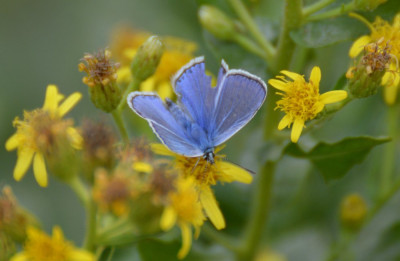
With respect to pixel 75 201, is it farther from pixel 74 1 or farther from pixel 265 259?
pixel 74 1

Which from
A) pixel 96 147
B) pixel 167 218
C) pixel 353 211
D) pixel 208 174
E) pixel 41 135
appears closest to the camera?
pixel 167 218

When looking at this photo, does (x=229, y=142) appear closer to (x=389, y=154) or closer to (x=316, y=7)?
(x=389, y=154)

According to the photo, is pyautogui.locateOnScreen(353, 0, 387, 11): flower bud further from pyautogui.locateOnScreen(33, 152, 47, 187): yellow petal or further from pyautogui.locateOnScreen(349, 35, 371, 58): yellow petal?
pyautogui.locateOnScreen(33, 152, 47, 187): yellow petal

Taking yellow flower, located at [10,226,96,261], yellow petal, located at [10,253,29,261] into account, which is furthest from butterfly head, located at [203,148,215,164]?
yellow petal, located at [10,253,29,261]

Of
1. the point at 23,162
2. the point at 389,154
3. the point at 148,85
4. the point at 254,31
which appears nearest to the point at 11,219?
the point at 23,162

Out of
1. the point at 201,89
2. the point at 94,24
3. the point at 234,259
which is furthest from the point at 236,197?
the point at 94,24

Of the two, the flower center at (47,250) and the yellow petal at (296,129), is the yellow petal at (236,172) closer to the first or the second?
the yellow petal at (296,129)

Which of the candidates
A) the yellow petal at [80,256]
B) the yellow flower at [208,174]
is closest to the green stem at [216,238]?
the yellow flower at [208,174]
